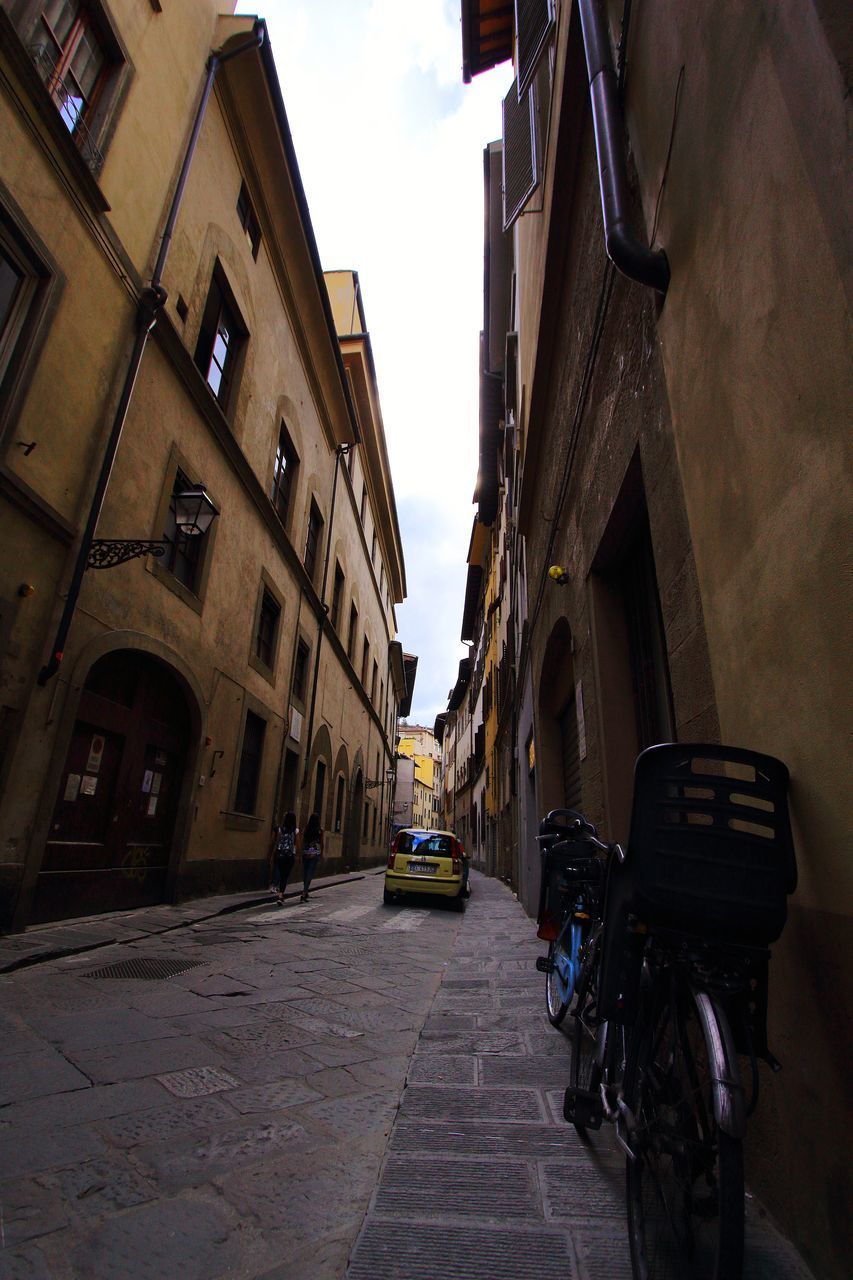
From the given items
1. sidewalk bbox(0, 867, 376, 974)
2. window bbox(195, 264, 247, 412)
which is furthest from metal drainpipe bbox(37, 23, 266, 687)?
sidewalk bbox(0, 867, 376, 974)

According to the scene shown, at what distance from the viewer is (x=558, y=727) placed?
7.97 meters

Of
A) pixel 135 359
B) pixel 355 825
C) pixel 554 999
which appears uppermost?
pixel 135 359

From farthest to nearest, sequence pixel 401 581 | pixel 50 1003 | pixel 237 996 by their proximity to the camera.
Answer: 1. pixel 401 581
2. pixel 237 996
3. pixel 50 1003

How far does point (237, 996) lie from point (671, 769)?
11.2ft

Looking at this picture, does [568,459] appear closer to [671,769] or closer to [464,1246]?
[671,769]

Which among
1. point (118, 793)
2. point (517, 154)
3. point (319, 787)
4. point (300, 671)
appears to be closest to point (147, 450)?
point (118, 793)

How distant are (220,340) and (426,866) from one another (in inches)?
344

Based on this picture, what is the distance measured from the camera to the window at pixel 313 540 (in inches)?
577

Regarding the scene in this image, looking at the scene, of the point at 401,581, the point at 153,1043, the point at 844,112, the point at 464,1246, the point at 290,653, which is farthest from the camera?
the point at 401,581

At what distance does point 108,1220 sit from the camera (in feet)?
5.17

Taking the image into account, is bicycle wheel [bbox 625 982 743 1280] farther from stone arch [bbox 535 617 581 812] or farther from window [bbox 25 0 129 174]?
window [bbox 25 0 129 174]

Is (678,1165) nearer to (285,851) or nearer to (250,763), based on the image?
(285,851)

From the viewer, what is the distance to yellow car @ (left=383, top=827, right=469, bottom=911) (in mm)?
10000

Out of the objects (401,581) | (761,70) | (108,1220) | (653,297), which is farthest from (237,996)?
(401,581)
